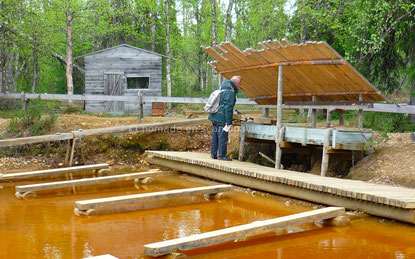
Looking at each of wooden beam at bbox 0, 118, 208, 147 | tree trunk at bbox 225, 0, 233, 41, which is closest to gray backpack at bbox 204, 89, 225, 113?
wooden beam at bbox 0, 118, 208, 147

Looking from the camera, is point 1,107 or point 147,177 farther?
point 1,107

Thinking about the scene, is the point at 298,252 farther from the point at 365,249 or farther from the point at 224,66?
the point at 224,66

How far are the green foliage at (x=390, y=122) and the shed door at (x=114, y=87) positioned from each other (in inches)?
556

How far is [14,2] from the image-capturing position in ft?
71.6

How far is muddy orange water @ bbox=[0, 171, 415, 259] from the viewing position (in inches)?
259

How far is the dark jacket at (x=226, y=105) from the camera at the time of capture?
1154 cm

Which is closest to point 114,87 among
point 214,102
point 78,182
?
point 214,102

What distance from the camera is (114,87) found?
25984 millimetres

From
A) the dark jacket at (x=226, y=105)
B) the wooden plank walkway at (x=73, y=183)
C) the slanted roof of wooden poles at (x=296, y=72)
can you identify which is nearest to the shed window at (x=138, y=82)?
the slanted roof of wooden poles at (x=296, y=72)

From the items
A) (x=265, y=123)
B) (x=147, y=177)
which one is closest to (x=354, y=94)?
(x=265, y=123)

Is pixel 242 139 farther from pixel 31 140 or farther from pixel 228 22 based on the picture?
pixel 228 22

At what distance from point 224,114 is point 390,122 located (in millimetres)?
7075

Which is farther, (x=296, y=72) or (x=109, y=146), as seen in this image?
(x=109, y=146)

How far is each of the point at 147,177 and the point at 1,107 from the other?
11625 mm
